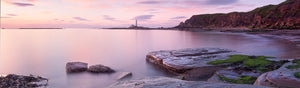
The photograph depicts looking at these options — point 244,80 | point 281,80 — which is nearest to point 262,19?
point 244,80

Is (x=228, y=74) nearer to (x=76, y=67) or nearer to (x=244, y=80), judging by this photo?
(x=244, y=80)

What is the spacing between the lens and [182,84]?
6258mm

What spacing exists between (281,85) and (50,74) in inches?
517

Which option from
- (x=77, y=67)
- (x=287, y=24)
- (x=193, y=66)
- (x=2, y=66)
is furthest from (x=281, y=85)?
(x=287, y=24)

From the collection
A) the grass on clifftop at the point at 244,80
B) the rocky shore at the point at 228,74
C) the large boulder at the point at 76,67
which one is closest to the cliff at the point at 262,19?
the rocky shore at the point at 228,74

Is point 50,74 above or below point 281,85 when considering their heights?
below

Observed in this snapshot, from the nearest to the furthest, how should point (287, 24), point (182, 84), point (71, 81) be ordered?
1. point (182, 84)
2. point (71, 81)
3. point (287, 24)

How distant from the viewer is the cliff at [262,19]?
67.7 meters

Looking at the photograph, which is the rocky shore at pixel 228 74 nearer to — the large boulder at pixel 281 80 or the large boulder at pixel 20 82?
the large boulder at pixel 281 80

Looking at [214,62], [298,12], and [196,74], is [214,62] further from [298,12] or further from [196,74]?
[298,12]

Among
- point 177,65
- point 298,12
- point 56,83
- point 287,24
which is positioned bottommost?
point 56,83

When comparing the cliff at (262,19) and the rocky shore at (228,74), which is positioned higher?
the cliff at (262,19)

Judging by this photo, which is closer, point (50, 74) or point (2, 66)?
point (50, 74)

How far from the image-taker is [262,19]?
283ft
